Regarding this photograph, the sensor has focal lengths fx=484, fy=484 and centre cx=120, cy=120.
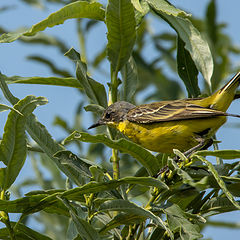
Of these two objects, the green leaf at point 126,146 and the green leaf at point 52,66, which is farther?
the green leaf at point 52,66

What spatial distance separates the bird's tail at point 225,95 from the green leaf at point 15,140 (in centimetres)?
236

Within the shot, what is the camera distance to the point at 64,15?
12.1ft

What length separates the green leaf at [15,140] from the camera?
304cm

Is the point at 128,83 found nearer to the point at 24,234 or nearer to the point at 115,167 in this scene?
the point at 115,167

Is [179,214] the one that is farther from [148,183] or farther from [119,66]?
[119,66]

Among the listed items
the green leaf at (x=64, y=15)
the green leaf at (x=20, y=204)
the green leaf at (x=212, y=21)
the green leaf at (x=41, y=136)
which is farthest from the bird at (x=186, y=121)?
the green leaf at (x=20, y=204)

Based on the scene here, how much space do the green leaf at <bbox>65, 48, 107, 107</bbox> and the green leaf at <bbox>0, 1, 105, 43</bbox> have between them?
0.27 metres

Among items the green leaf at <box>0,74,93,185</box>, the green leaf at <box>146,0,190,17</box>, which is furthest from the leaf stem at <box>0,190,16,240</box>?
the green leaf at <box>146,0,190,17</box>

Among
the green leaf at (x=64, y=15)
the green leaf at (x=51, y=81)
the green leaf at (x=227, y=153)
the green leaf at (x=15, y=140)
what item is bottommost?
the green leaf at (x=227, y=153)

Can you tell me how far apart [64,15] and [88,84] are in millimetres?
575

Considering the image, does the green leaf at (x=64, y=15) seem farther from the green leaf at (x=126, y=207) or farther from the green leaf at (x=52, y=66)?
the green leaf at (x=52, y=66)

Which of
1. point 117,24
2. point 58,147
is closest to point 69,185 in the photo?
point 58,147

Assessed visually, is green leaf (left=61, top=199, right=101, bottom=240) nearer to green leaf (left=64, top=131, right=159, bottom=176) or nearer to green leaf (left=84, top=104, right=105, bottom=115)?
green leaf (left=64, top=131, right=159, bottom=176)

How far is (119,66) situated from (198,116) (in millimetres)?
1156
